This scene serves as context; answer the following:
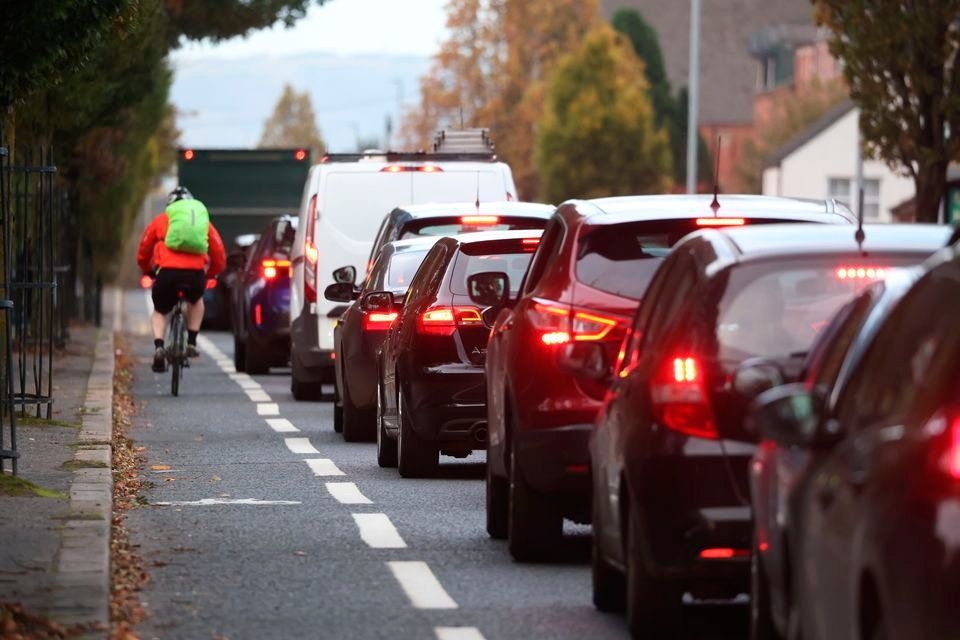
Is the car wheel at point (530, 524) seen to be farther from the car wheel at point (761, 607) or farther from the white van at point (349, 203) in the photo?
the white van at point (349, 203)

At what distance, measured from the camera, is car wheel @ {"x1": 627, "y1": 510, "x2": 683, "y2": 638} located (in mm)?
8234

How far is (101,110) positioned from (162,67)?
707cm

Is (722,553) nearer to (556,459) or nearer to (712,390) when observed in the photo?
(712,390)

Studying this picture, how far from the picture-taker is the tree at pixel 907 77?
30.1 m

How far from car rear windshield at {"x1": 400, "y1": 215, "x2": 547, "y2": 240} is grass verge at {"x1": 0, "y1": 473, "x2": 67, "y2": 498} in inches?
175

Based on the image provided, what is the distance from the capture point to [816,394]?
6602 millimetres

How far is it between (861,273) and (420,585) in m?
2.39

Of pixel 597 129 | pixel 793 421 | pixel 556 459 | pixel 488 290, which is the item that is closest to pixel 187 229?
pixel 488 290

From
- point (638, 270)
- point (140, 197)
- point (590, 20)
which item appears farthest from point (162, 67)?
point (590, 20)

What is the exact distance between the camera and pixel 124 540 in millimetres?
11312

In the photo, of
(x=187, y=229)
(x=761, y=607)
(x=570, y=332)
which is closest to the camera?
(x=761, y=607)

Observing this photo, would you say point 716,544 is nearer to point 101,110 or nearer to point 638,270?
point 638,270

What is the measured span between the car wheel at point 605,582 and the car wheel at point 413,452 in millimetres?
5419

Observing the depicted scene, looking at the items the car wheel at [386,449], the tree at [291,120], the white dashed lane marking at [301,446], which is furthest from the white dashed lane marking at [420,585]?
the tree at [291,120]
